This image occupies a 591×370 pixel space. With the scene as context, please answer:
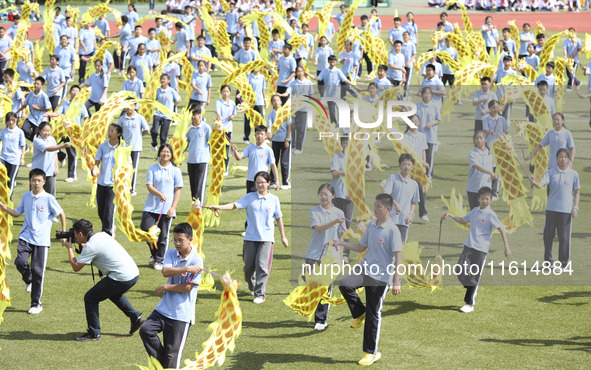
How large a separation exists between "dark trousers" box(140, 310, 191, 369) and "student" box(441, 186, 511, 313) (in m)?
4.22

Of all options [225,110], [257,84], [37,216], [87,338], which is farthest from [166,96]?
[87,338]

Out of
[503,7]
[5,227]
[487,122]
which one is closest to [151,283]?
[5,227]

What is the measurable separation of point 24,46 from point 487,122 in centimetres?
1456

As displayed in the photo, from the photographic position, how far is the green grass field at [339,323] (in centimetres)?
990

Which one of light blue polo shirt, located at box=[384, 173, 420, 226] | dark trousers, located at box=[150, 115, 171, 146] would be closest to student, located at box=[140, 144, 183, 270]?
light blue polo shirt, located at box=[384, 173, 420, 226]

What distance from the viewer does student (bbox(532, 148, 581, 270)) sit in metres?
13.0

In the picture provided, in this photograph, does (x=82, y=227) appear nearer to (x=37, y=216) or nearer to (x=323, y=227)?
(x=37, y=216)

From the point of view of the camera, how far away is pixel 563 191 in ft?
42.6

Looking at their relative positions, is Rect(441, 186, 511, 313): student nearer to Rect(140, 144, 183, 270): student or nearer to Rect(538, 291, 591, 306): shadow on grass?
Rect(538, 291, 591, 306): shadow on grass

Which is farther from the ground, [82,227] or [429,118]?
[429,118]

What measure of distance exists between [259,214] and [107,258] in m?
2.31

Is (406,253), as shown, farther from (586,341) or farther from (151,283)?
(151,283)

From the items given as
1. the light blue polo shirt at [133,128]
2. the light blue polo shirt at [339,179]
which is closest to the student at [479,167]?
the light blue polo shirt at [339,179]

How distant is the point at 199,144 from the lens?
51.4 feet
